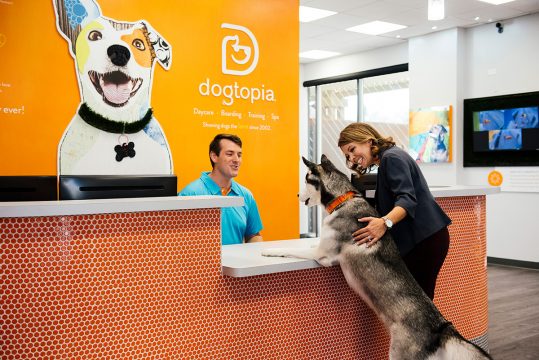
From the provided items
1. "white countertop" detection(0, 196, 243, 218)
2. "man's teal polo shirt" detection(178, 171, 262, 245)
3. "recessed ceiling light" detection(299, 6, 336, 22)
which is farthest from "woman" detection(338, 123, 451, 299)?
"recessed ceiling light" detection(299, 6, 336, 22)

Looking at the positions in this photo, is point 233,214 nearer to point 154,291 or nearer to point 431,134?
point 154,291

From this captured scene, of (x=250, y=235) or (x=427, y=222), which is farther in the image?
(x=250, y=235)

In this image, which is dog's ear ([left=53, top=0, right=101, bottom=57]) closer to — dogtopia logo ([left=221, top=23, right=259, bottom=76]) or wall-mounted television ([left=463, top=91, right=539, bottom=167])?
dogtopia logo ([left=221, top=23, right=259, bottom=76])

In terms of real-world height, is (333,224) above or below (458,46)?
below

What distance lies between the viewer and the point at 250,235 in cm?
375

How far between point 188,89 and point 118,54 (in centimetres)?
72

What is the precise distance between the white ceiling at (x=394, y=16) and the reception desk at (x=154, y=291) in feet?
17.5

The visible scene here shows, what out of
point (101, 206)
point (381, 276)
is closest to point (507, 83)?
point (381, 276)

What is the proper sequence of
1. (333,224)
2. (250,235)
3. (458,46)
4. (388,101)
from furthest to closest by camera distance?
(388,101) → (458,46) → (250,235) → (333,224)

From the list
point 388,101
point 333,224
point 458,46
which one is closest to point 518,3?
point 458,46

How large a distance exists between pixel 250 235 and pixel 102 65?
2022 mm

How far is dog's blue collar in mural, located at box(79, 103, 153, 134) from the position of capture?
4426 millimetres

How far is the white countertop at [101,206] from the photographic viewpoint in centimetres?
186

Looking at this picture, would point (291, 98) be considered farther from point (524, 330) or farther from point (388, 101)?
point (388, 101)
